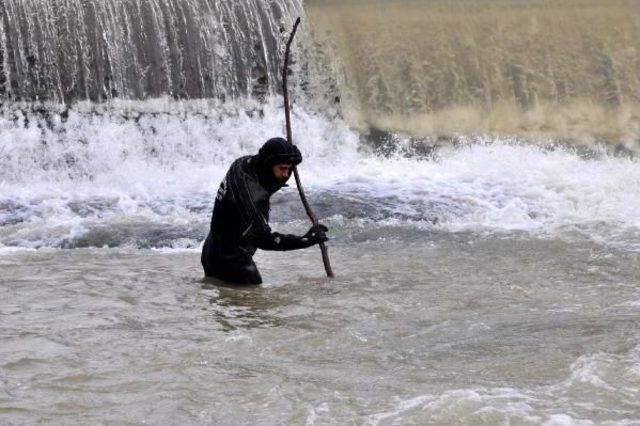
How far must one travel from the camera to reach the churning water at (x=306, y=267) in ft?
15.9

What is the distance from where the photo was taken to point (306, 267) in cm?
821

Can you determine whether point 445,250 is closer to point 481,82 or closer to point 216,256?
point 216,256

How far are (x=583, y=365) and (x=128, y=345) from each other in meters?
2.32

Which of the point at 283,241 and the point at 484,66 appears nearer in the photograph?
the point at 283,241

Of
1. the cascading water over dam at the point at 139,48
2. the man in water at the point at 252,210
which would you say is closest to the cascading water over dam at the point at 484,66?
the cascading water over dam at the point at 139,48

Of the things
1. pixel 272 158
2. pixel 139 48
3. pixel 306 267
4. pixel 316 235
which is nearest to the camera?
pixel 272 158

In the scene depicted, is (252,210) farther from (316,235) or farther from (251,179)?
(316,235)

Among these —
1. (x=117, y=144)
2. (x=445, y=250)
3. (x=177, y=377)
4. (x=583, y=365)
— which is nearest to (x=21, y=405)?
(x=177, y=377)

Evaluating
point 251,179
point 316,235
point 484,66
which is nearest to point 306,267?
point 316,235

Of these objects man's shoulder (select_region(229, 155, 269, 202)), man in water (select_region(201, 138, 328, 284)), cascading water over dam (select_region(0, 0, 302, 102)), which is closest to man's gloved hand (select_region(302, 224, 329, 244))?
man in water (select_region(201, 138, 328, 284))

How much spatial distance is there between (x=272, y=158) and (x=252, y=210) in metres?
0.36

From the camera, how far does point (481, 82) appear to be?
14234mm

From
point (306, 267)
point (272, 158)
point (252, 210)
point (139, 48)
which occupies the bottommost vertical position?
point (306, 267)

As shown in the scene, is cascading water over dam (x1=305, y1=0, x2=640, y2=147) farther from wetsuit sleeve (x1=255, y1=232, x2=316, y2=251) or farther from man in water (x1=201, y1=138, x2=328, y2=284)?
wetsuit sleeve (x1=255, y1=232, x2=316, y2=251)
